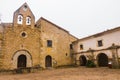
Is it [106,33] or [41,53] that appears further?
[41,53]

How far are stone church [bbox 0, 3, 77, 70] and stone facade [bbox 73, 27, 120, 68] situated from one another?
99.3 inches

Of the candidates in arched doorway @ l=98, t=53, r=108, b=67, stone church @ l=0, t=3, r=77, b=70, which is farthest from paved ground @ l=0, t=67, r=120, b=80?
arched doorway @ l=98, t=53, r=108, b=67

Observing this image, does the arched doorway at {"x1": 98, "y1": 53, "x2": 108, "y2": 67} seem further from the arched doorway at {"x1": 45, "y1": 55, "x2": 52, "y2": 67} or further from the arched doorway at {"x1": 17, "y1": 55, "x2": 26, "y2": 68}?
the arched doorway at {"x1": 17, "y1": 55, "x2": 26, "y2": 68}

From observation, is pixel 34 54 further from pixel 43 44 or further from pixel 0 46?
pixel 0 46

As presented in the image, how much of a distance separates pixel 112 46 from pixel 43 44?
11.0 meters

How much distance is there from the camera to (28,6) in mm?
22219

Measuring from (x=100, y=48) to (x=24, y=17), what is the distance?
13202mm

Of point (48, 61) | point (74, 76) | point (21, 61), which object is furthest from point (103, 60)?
point (21, 61)

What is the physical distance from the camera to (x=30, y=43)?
21.3 m

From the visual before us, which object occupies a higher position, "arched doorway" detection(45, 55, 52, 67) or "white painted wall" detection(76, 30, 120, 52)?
"white painted wall" detection(76, 30, 120, 52)

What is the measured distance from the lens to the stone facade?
59.4 ft

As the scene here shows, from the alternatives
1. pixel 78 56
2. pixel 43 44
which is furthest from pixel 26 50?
pixel 78 56

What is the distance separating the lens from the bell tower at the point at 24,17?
68.8ft

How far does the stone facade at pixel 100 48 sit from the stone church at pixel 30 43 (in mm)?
2521
